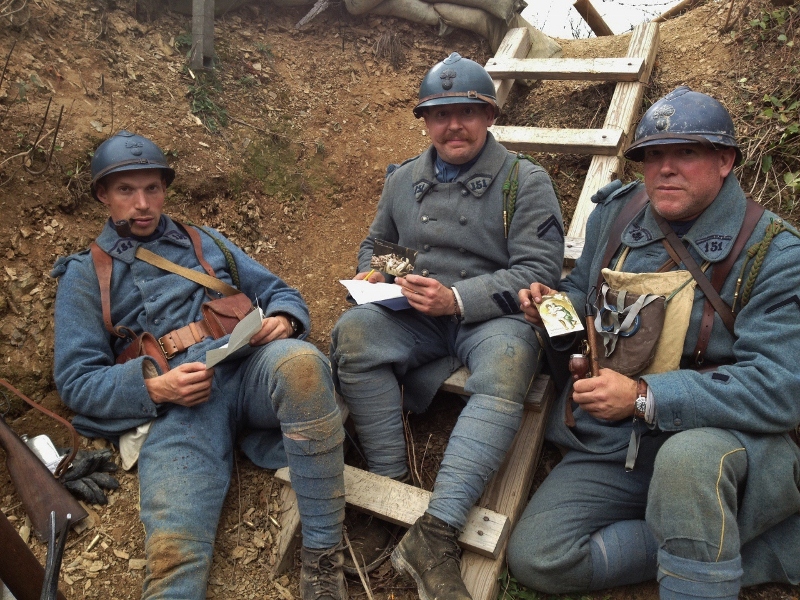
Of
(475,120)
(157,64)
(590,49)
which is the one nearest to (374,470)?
(475,120)

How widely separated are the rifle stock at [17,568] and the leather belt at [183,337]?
3.63ft

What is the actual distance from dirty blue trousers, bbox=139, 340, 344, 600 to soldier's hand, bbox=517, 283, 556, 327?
91 centimetres

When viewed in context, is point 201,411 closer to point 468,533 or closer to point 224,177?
point 468,533

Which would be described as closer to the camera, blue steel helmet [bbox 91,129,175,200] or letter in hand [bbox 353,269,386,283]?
blue steel helmet [bbox 91,129,175,200]

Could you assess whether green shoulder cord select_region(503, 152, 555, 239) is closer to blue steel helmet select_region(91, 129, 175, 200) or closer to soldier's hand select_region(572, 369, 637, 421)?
soldier's hand select_region(572, 369, 637, 421)

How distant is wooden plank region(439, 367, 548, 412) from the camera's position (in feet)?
9.85

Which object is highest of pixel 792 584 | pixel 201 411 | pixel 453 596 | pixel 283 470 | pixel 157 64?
pixel 157 64

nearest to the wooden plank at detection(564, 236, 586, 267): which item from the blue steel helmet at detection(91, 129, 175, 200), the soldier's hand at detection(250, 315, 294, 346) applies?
the soldier's hand at detection(250, 315, 294, 346)

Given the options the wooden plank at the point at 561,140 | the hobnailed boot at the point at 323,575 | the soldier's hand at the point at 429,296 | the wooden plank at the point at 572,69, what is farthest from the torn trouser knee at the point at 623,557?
the wooden plank at the point at 572,69

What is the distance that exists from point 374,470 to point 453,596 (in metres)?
0.76

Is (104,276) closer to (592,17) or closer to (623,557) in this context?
(623,557)

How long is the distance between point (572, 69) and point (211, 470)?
3708 mm

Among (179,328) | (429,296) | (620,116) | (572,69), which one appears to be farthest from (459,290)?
(572,69)

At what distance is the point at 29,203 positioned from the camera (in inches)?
136
